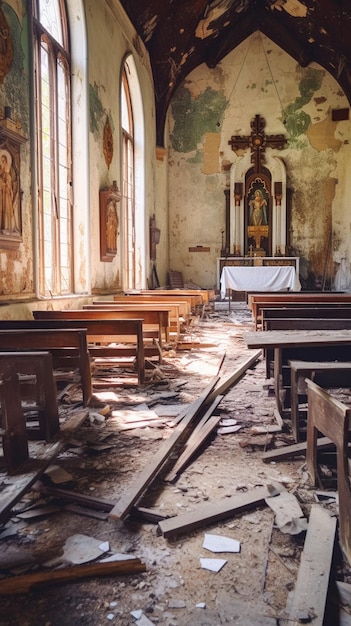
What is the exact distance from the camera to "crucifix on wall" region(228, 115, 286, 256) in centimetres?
1719

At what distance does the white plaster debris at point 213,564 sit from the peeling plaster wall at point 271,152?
607 inches

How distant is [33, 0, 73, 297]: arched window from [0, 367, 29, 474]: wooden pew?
5.28 meters

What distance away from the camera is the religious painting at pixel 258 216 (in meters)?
17.2

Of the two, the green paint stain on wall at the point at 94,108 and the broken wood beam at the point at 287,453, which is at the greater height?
the green paint stain on wall at the point at 94,108

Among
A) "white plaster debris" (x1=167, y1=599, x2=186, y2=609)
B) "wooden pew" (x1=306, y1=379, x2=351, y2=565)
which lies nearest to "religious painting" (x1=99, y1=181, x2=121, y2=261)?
"wooden pew" (x1=306, y1=379, x2=351, y2=565)

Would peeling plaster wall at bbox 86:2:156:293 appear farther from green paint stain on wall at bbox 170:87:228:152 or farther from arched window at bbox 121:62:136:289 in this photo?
green paint stain on wall at bbox 170:87:228:152

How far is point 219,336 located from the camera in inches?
363

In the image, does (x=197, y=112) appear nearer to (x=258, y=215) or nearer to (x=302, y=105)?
(x=302, y=105)

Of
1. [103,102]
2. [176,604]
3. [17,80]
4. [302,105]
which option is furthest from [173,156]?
[176,604]

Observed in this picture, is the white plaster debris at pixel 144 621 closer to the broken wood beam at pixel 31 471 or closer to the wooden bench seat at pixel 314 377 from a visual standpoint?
the broken wood beam at pixel 31 471

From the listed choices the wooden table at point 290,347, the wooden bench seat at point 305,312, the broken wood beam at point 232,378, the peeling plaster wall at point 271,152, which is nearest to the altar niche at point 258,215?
the peeling plaster wall at point 271,152

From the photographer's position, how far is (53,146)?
28.0 feet

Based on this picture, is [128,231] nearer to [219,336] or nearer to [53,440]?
[219,336]

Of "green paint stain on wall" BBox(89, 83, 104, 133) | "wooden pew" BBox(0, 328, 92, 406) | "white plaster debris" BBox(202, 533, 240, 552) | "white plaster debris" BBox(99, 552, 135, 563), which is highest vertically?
"green paint stain on wall" BBox(89, 83, 104, 133)
